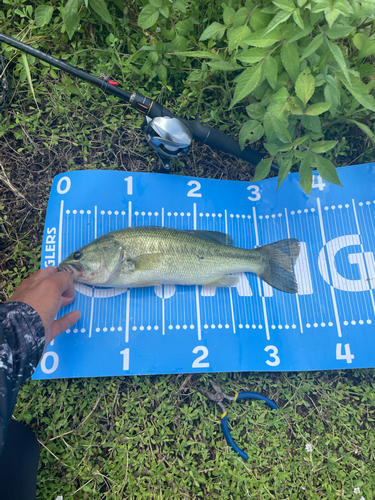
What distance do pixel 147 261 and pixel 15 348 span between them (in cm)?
107

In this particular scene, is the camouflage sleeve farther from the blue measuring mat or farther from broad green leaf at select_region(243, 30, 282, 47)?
broad green leaf at select_region(243, 30, 282, 47)

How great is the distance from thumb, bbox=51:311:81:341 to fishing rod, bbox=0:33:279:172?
1476 mm

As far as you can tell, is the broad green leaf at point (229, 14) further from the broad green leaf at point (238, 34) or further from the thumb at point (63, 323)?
the thumb at point (63, 323)

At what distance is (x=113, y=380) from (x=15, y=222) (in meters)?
1.63

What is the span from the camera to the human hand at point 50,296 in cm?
215

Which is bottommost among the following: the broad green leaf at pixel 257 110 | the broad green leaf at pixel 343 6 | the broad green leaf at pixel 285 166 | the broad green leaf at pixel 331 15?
the broad green leaf at pixel 285 166

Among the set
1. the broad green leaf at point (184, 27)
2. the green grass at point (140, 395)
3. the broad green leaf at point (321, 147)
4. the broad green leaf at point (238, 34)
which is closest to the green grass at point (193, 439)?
the green grass at point (140, 395)

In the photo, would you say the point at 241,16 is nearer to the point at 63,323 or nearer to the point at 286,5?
the point at 286,5

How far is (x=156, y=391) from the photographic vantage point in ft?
8.60

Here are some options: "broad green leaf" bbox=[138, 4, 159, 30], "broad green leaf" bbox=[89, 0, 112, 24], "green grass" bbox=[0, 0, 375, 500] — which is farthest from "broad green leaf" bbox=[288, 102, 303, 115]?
"broad green leaf" bbox=[89, 0, 112, 24]

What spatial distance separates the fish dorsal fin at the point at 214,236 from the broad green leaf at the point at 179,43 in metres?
1.54

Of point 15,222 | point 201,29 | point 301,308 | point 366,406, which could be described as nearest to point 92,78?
point 201,29

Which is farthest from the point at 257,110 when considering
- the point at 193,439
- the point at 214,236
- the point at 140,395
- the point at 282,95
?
the point at 193,439

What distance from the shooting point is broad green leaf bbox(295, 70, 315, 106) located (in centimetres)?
190
